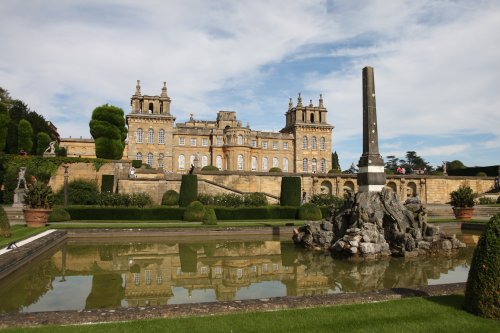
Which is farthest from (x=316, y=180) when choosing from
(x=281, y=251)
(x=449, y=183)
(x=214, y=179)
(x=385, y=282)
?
(x=385, y=282)

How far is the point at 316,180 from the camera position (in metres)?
37.8

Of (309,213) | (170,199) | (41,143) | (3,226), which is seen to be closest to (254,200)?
(309,213)

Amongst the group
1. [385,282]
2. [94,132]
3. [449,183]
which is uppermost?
[94,132]

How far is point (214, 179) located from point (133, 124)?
1794 centimetres

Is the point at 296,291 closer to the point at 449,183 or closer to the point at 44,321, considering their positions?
the point at 44,321

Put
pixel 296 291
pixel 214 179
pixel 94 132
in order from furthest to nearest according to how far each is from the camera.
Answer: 1. pixel 94 132
2. pixel 214 179
3. pixel 296 291

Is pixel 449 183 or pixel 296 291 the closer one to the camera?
pixel 296 291

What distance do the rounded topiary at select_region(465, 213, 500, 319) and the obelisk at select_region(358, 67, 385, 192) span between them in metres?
9.21

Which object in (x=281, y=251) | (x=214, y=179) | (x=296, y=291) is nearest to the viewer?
(x=296, y=291)

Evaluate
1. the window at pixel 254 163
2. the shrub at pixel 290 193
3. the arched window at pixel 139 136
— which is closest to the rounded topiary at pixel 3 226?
the shrub at pixel 290 193

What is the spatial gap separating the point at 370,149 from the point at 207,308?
11083mm

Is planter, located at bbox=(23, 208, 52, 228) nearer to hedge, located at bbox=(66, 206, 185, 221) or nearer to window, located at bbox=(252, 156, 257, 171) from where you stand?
hedge, located at bbox=(66, 206, 185, 221)

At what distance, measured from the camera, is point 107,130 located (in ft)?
133

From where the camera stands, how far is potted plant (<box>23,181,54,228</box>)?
628 inches
